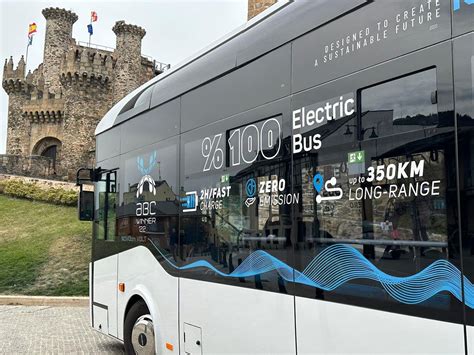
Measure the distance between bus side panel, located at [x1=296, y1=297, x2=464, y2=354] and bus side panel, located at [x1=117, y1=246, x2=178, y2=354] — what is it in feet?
6.05

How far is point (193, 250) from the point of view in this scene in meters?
4.22

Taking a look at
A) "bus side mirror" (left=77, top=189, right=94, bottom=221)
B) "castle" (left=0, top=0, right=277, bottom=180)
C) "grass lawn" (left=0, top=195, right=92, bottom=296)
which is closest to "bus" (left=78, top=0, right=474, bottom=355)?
"bus side mirror" (left=77, top=189, right=94, bottom=221)

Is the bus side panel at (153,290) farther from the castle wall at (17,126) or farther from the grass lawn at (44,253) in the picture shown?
the castle wall at (17,126)

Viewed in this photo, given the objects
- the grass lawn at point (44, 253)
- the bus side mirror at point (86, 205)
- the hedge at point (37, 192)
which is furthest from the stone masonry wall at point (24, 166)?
the bus side mirror at point (86, 205)

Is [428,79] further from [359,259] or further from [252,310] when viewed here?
[252,310]

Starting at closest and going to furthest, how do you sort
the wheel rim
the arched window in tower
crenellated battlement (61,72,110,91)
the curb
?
the wheel rim, the curb, crenellated battlement (61,72,110,91), the arched window in tower

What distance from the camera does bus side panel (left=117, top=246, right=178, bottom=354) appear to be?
14.9 feet

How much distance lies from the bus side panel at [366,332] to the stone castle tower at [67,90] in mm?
39488

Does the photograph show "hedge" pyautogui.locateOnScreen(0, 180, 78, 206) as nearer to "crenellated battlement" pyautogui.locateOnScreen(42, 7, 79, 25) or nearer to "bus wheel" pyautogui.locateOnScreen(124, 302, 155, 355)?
"bus wheel" pyautogui.locateOnScreen(124, 302, 155, 355)

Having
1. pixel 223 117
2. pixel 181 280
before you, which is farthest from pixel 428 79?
pixel 181 280

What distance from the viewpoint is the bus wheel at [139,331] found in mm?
4961

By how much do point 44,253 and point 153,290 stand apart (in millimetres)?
12222

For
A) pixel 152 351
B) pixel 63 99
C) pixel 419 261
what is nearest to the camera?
pixel 419 261

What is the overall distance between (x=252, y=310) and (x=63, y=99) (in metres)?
47.7
